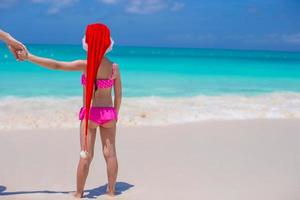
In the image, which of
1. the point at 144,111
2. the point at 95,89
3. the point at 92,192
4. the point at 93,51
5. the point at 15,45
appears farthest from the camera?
the point at 144,111

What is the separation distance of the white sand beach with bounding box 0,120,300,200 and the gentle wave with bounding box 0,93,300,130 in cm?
107

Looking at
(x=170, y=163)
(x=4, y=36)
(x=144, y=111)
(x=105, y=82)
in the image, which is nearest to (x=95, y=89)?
(x=105, y=82)

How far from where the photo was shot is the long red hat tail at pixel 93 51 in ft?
12.7

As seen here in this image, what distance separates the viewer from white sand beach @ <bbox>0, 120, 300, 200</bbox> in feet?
14.9

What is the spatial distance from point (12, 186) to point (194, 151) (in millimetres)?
2429

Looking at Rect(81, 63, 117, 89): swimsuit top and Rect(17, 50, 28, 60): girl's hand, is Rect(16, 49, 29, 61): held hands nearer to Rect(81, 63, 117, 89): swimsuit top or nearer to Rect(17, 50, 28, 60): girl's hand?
Rect(17, 50, 28, 60): girl's hand

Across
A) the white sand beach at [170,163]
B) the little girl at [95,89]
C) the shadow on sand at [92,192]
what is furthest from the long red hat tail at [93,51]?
the white sand beach at [170,163]

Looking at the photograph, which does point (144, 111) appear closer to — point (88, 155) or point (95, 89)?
point (88, 155)

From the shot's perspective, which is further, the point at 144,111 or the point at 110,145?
the point at 144,111

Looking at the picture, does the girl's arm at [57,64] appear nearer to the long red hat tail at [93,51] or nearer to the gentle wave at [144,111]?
the long red hat tail at [93,51]

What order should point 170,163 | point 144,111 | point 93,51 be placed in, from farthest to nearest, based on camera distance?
point 144,111
point 170,163
point 93,51

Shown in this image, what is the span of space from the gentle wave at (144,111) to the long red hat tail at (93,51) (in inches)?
171

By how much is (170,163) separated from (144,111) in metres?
4.81

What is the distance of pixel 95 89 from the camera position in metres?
4.02
